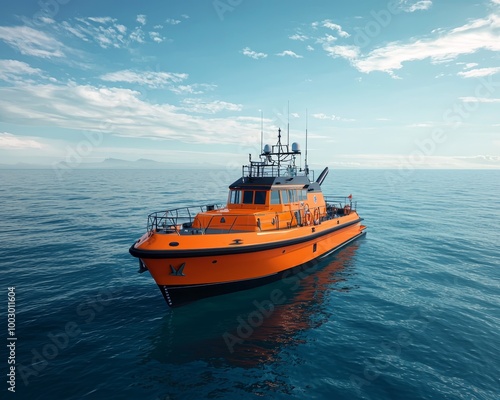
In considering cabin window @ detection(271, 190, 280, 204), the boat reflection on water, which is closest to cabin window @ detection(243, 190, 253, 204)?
cabin window @ detection(271, 190, 280, 204)

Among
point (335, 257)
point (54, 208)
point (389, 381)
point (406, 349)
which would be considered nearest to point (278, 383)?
point (389, 381)

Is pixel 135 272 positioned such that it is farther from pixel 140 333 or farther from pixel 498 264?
pixel 498 264

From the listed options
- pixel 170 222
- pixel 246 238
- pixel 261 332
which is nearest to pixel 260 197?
pixel 246 238

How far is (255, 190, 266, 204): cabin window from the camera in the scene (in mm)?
14297

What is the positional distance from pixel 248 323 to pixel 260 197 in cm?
620

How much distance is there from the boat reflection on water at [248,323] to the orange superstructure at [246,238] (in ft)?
2.15

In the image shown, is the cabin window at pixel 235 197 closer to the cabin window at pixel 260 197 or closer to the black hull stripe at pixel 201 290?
the cabin window at pixel 260 197

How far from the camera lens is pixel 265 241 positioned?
465 inches

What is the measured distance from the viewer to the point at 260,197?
14.4 meters

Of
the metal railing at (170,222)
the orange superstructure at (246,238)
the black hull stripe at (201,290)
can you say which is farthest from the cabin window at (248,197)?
the black hull stripe at (201,290)

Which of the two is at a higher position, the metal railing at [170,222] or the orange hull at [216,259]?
the metal railing at [170,222]

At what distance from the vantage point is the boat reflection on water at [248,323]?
8.69m

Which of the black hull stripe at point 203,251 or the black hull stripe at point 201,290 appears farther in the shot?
the black hull stripe at point 201,290

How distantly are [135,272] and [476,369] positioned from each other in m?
14.4
